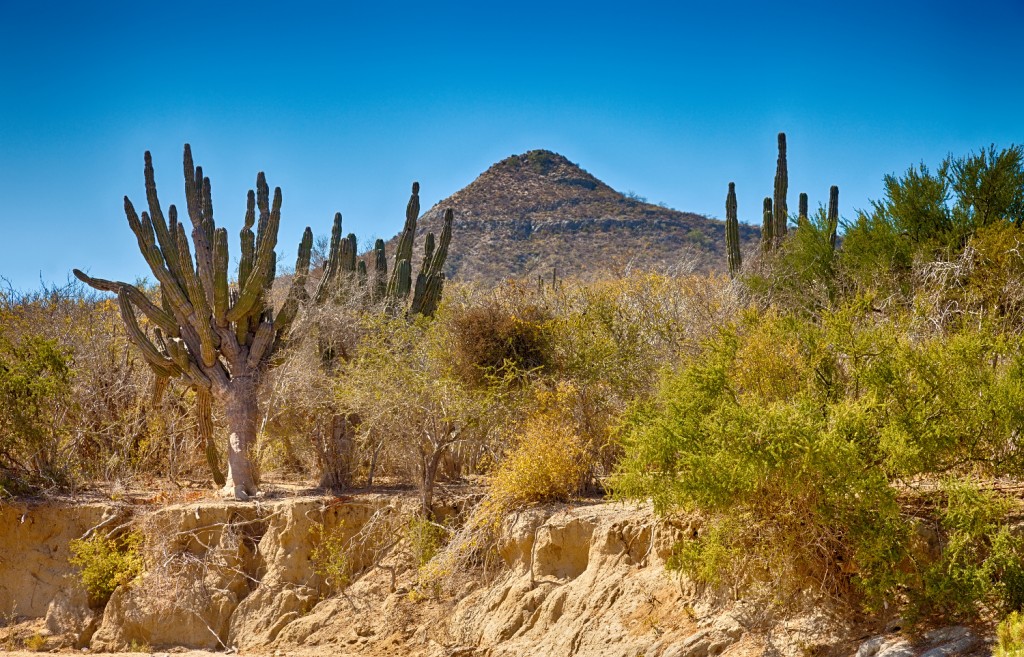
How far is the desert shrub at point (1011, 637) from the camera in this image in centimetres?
794

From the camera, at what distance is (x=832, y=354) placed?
11297 mm

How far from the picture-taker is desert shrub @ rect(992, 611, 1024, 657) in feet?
26.0

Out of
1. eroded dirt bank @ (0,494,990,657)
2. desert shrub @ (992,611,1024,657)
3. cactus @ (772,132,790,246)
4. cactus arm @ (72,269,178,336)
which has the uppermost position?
cactus @ (772,132,790,246)

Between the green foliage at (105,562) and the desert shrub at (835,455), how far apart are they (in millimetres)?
9466

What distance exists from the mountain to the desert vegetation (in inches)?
914

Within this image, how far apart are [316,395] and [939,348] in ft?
34.9

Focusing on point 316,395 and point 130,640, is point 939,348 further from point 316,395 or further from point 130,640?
point 130,640

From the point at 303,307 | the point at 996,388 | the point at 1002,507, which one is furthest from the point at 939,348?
the point at 303,307

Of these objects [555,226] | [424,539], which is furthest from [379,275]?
[555,226]

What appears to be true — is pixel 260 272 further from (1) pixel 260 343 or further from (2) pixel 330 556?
(2) pixel 330 556

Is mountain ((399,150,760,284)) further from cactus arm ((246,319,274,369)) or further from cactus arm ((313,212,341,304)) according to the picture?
cactus arm ((246,319,274,369))

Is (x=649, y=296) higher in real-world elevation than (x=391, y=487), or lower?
higher

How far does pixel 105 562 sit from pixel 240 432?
3000mm

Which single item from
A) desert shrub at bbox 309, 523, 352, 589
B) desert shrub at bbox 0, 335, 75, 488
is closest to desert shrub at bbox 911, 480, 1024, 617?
desert shrub at bbox 309, 523, 352, 589
